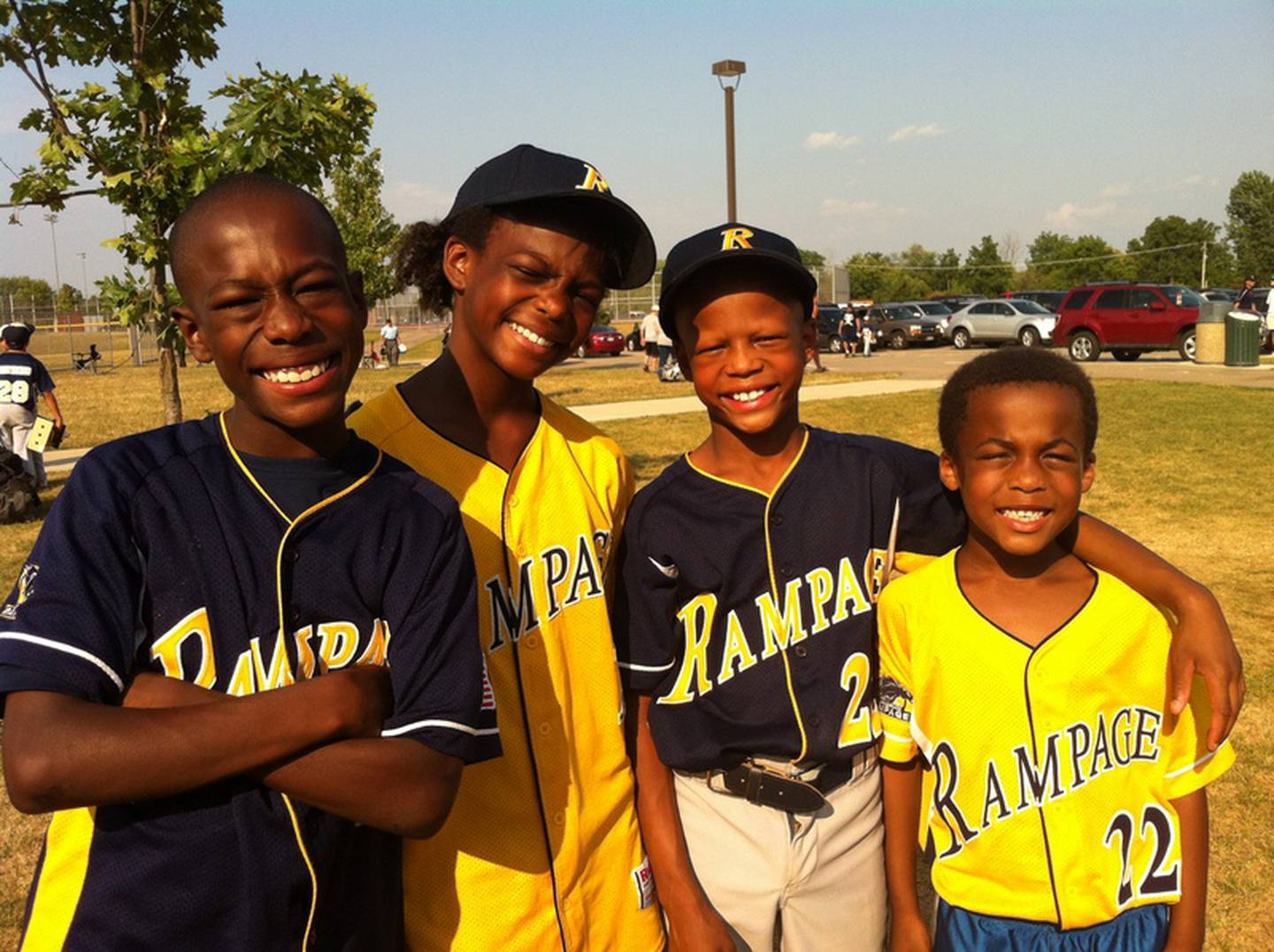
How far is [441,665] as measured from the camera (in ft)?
5.26

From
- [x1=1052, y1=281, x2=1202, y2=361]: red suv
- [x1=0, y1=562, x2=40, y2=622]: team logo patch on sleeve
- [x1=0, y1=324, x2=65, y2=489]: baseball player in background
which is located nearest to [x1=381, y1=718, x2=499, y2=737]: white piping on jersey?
[x1=0, y1=562, x2=40, y2=622]: team logo patch on sleeve

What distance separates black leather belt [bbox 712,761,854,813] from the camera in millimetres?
2092

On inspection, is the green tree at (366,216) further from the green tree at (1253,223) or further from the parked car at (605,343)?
the green tree at (1253,223)

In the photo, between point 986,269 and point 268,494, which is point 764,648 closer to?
point 268,494

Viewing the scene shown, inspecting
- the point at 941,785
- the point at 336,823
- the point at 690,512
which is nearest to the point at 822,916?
the point at 941,785

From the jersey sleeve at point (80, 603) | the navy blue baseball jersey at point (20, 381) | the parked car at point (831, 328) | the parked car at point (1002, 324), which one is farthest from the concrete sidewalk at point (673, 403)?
the parked car at point (831, 328)

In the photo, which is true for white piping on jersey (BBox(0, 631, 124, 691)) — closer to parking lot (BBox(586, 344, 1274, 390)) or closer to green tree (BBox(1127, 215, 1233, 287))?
parking lot (BBox(586, 344, 1274, 390))

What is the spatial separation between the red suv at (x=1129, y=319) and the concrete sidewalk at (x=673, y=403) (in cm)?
656

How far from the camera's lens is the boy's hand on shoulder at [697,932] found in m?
2.05

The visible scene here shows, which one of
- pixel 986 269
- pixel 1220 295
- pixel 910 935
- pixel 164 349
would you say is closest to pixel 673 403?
pixel 164 349

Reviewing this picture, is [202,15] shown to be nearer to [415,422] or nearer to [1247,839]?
[415,422]

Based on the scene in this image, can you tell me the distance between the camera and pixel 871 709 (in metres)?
2.18

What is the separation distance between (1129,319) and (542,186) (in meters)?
25.4

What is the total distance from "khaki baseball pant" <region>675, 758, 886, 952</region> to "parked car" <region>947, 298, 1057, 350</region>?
28.0 metres
